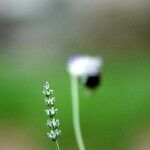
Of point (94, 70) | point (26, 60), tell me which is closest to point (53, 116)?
point (94, 70)

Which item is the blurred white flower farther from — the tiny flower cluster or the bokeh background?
the tiny flower cluster

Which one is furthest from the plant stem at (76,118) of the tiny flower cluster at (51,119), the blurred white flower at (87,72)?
the tiny flower cluster at (51,119)

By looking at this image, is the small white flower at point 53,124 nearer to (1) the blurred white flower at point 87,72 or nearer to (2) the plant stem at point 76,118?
(2) the plant stem at point 76,118

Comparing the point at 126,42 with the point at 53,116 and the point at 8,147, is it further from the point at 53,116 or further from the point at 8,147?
the point at 53,116

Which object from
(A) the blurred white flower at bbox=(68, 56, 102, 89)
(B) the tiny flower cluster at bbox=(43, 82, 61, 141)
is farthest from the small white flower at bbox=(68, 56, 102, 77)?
(B) the tiny flower cluster at bbox=(43, 82, 61, 141)

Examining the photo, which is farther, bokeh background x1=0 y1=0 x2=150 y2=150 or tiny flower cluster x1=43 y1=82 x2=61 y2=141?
bokeh background x1=0 y1=0 x2=150 y2=150

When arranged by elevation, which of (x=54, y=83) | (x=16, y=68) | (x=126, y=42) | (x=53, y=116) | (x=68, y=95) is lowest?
(x=53, y=116)

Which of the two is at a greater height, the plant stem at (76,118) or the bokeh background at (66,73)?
the bokeh background at (66,73)

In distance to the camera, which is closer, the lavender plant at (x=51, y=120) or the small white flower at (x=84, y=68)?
the lavender plant at (x=51, y=120)

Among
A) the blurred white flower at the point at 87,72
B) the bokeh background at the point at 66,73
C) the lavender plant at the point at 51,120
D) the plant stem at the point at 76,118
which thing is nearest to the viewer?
the lavender plant at the point at 51,120
